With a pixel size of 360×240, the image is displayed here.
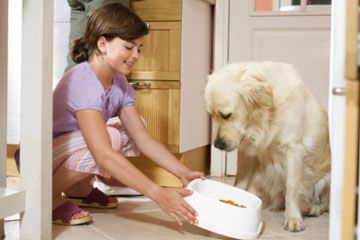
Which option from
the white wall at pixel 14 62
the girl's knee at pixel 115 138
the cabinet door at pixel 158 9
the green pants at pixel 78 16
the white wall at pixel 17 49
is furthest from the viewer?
the white wall at pixel 14 62

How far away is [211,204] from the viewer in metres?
1.51

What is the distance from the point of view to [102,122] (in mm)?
1663

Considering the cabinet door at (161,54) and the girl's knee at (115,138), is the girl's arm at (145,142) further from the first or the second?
the cabinet door at (161,54)

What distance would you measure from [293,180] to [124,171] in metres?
0.63

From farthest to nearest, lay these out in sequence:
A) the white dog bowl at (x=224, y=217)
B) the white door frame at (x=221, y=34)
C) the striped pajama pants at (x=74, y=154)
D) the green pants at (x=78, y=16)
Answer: the white door frame at (x=221, y=34) < the green pants at (x=78, y=16) < the striped pajama pants at (x=74, y=154) < the white dog bowl at (x=224, y=217)

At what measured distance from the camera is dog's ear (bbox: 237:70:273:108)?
1.84 m

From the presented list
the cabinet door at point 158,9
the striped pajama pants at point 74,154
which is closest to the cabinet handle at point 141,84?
the cabinet door at point 158,9

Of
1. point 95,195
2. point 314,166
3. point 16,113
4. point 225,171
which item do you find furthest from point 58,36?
point 314,166

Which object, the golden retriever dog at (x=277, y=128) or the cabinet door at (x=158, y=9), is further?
the cabinet door at (x=158, y=9)

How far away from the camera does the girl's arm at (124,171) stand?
1.53m

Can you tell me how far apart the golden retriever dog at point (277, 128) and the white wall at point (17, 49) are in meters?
0.94

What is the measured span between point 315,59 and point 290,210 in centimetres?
→ 124

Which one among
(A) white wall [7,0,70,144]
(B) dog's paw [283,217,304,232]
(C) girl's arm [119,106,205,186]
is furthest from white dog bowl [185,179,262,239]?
(A) white wall [7,0,70,144]

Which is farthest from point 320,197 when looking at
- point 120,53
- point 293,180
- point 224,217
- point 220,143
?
point 120,53
